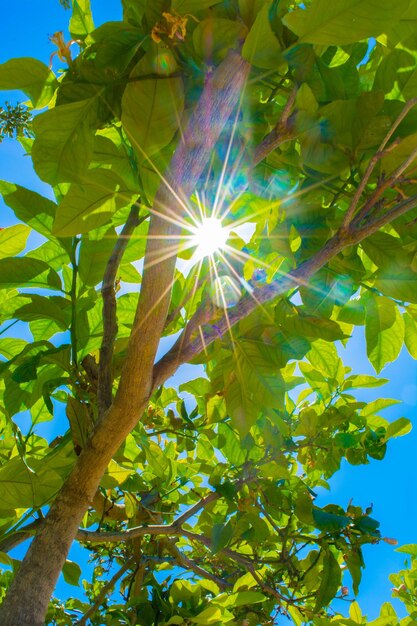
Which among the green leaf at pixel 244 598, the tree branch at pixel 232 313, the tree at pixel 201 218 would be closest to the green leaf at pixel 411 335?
the tree at pixel 201 218

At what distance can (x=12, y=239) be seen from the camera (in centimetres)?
105

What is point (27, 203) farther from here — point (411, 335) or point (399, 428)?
point (399, 428)

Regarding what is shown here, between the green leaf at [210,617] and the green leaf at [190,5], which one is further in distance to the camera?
the green leaf at [210,617]

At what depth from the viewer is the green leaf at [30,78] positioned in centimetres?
73

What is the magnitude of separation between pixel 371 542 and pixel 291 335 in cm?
53

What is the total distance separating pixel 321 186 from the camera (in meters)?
0.84

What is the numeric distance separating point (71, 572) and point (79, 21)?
123 cm

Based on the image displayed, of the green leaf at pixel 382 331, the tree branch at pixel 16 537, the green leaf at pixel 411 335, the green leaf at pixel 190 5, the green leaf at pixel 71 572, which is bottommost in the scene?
the tree branch at pixel 16 537

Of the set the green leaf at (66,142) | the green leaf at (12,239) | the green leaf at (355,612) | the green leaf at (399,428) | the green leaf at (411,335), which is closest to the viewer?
the green leaf at (66,142)

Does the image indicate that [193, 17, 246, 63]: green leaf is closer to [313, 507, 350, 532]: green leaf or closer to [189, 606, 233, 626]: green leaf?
[313, 507, 350, 532]: green leaf

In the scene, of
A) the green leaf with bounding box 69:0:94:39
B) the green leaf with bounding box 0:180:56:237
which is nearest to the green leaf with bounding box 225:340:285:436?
the green leaf with bounding box 0:180:56:237

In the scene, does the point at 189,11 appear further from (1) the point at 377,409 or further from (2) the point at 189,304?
(1) the point at 377,409

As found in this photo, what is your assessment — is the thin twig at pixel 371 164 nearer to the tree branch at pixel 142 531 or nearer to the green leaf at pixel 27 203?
the green leaf at pixel 27 203

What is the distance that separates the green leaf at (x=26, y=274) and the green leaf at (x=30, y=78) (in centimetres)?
29
